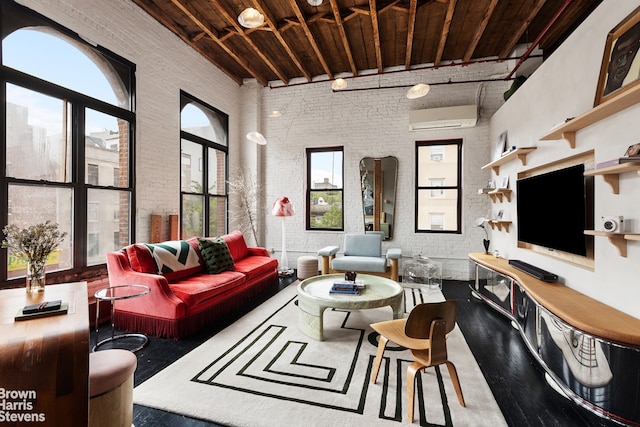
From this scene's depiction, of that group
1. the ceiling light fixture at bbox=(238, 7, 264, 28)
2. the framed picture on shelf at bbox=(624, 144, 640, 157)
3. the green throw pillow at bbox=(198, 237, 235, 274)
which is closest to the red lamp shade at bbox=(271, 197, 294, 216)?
the green throw pillow at bbox=(198, 237, 235, 274)

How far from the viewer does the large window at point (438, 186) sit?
5.19m

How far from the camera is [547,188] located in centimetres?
282

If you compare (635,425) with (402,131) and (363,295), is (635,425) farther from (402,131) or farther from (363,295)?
(402,131)

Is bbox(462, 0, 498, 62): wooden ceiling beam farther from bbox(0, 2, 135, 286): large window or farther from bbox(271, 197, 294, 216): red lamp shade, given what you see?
bbox(0, 2, 135, 286): large window

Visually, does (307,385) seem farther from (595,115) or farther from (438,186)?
(438,186)

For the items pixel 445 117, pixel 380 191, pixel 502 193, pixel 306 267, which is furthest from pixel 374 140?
pixel 306 267

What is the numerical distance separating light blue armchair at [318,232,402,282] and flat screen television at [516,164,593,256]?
1.73m

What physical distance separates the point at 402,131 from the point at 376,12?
2138mm

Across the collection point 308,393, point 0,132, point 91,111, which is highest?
point 91,111

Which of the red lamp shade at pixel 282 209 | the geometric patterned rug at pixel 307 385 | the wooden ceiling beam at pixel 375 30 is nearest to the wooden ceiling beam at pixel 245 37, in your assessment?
the wooden ceiling beam at pixel 375 30

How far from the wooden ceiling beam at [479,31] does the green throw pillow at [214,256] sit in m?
4.46

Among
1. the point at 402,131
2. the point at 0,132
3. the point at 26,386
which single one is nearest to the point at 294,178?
the point at 402,131

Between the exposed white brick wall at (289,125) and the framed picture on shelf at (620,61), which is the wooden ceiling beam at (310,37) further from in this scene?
the framed picture on shelf at (620,61)

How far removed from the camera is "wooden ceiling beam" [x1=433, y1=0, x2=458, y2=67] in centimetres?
344
